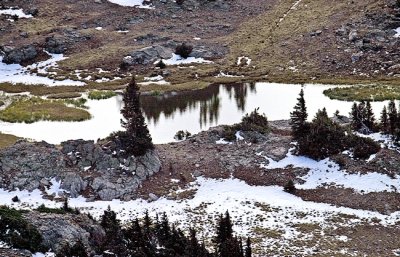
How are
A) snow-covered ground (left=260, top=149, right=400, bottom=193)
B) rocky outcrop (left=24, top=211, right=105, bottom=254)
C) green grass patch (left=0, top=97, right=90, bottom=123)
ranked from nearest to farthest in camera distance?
rocky outcrop (left=24, top=211, right=105, bottom=254) → snow-covered ground (left=260, top=149, right=400, bottom=193) → green grass patch (left=0, top=97, right=90, bottom=123)

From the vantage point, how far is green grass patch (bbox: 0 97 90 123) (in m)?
53.0

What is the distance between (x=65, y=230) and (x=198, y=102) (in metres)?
37.6

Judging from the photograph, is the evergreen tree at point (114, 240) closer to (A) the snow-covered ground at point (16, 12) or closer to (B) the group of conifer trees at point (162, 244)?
(B) the group of conifer trees at point (162, 244)

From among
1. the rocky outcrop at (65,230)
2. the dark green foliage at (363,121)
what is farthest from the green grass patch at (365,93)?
the rocky outcrop at (65,230)

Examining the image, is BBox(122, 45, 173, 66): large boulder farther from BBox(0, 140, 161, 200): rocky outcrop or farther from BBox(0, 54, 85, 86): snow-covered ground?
BBox(0, 140, 161, 200): rocky outcrop

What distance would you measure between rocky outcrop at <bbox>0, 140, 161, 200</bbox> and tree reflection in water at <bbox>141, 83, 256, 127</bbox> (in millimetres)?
15084

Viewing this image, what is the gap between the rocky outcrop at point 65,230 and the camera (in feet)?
73.4

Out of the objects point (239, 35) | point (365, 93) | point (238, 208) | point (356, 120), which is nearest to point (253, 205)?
point (238, 208)

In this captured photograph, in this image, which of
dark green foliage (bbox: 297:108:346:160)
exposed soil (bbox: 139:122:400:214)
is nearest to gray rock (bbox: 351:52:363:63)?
exposed soil (bbox: 139:122:400:214)

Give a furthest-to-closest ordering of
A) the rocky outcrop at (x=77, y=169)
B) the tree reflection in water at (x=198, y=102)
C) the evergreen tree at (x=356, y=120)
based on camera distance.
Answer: the tree reflection in water at (x=198, y=102)
the evergreen tree at (x=356, y=120)
the rocky outcrop at (x=77, y=169)

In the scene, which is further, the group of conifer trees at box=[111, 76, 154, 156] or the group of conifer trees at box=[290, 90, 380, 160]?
the group of conifer trees at box=[111, 76, 154, 156]

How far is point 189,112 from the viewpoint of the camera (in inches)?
2185

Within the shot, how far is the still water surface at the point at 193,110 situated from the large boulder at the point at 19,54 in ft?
74.9

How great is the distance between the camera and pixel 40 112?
5503 centimetres
